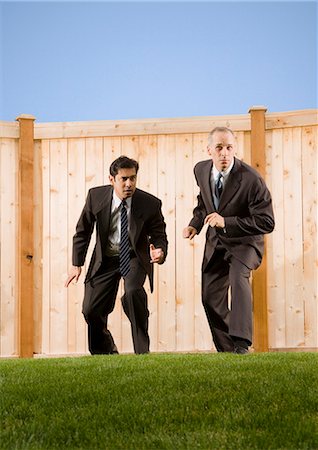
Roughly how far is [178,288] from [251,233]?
80.4 inches

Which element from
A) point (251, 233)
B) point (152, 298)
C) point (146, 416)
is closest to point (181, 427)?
point (146, 416)

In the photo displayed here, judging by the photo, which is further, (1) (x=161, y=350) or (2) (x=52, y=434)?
(1) (x=161, y=350)

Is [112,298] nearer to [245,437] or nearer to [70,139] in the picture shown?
[70,139]

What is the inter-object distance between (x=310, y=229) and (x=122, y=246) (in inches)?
103

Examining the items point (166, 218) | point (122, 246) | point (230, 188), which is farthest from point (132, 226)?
point (166, 218)

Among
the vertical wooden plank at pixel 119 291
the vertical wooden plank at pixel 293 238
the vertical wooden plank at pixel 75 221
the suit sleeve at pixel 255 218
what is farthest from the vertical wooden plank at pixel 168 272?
the suit sleeve at pixel 255 218

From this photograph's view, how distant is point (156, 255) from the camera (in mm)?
7590

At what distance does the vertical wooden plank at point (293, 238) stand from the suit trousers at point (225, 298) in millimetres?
1630

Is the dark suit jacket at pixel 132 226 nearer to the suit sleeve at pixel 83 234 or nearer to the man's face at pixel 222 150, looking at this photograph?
the suit sleeve at pixel 83 234

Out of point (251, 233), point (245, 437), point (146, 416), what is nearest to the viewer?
point (245, 437)

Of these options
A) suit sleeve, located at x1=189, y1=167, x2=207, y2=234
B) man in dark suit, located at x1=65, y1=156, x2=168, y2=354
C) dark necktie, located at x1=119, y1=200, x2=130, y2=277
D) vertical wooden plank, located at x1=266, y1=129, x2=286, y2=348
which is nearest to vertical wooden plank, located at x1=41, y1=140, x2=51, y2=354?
man in dark suit, located at x1=65, y1=156, x2=168, y2=354

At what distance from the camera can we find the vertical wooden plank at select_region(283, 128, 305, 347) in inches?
362

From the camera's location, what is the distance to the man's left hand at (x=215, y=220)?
7.29 metres

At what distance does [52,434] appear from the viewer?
13.6ft
